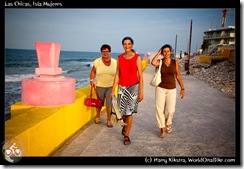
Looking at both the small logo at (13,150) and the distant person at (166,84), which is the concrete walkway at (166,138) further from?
the small logo at (13,150)

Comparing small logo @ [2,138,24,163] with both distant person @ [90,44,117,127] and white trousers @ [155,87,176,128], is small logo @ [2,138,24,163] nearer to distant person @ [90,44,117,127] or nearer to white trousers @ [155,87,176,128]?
distant person @ [90,44,117,127]

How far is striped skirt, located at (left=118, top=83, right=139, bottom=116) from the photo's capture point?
391cm

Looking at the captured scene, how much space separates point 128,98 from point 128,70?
460mm

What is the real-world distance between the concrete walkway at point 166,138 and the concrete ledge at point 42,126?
0.21 metres

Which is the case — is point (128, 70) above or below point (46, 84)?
above

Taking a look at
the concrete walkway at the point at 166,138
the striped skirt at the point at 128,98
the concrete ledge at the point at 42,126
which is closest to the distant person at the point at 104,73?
the concrete ledge at the point at 42,126

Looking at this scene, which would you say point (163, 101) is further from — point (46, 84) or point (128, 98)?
point (46, 84)

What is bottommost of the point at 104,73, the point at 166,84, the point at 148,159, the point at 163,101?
the point at 148,159

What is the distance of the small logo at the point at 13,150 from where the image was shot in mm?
2724

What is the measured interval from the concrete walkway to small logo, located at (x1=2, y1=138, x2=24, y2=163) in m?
0.71

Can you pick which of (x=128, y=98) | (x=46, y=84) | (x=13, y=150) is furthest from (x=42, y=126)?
(x=128, y=98)

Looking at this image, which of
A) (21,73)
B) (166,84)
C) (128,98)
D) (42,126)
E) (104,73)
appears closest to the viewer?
(42,126)

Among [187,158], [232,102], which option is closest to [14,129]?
[187,158]

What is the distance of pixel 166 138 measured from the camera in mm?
4258
